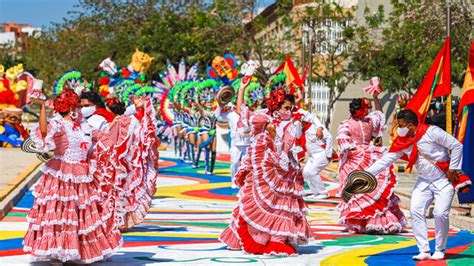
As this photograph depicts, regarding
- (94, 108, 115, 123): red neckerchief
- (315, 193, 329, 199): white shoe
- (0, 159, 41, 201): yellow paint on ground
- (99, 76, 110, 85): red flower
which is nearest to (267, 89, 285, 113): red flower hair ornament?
(94, 108, 115, 123): red neckerchief

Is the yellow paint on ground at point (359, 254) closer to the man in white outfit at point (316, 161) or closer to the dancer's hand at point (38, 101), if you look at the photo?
the dancer's hand at point (38, 101)

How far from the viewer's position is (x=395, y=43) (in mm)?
34906

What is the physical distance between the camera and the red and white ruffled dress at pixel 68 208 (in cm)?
1076

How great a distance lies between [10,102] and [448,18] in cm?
2147

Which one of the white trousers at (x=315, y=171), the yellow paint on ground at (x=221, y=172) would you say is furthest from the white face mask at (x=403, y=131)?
the yellow paint on ground at (x=221, y=172)

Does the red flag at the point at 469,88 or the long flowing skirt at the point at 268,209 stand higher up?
the red flag at the point at 469,88

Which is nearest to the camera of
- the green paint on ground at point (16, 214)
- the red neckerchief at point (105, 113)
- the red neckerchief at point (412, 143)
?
the red neckerchief at point (412, 143)

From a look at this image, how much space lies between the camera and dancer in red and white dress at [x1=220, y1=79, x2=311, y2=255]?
12.2 m

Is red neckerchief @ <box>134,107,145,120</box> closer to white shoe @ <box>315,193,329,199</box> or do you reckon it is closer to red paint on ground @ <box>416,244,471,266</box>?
red paint on ground @ <box>416,244,471,266</box>

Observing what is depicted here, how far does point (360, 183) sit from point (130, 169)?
400 cm

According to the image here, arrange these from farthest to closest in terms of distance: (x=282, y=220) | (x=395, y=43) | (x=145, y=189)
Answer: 1. (x=395, y=43)
2. (x=145, y=189)
3. (x=282, y=220)

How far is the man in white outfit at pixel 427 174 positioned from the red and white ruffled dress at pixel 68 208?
2.96 meters

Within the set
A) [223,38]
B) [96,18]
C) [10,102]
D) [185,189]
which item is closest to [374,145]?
[185,189]

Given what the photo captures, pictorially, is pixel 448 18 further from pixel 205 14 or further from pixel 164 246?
pixel 205 14
